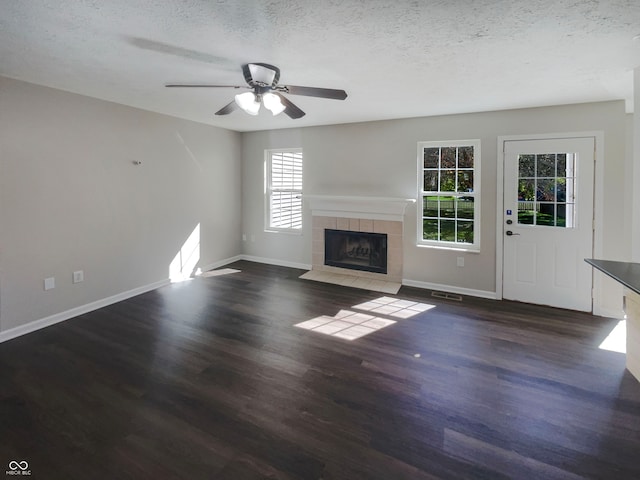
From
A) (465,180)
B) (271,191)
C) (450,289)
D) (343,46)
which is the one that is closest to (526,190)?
(465,180)

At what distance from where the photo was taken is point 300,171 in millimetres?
5672

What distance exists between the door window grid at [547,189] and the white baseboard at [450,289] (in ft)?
3.32

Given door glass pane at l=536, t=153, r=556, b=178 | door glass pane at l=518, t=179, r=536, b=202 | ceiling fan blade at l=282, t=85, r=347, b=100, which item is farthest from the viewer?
door glass pane at l=518, t=179, r=536, b=202

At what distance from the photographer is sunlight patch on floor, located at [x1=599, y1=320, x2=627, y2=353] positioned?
2935mm

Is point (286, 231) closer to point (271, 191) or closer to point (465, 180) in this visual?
point (271, 191)

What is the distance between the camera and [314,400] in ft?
7.30

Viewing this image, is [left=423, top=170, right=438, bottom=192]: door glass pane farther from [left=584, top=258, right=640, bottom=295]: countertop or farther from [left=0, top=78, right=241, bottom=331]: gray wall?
[left=0, top=78, right=241, bottom=331]: gray wall

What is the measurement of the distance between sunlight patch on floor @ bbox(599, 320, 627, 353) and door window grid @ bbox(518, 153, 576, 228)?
3.92ft

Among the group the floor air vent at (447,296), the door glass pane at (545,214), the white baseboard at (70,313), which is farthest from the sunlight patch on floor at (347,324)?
the white baseboard at (70,313)

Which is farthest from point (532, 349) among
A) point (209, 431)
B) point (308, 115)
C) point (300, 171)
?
point (300, 171)

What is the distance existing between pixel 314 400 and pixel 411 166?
11.5 feet

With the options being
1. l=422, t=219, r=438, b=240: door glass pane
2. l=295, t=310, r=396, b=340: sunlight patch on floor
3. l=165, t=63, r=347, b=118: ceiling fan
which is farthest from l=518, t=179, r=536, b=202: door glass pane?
l=165, t=63, r=347, b=118: ceiling fan

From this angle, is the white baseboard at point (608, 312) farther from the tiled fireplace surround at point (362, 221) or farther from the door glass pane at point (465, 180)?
the tiled fireplace surround at point (362, 221)

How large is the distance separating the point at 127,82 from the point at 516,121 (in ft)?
14.3
